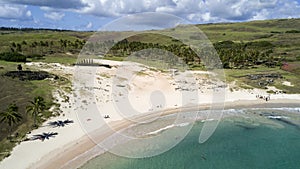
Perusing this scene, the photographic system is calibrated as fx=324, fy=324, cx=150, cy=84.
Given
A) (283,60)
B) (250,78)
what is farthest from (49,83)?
(283,60)

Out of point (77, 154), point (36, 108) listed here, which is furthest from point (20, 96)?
point (77, 154)

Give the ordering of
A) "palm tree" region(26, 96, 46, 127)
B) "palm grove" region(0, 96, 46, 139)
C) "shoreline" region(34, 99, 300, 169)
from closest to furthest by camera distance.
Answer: "shoreline" region(34, 99, 300, 169) → "palm grove" region(0, 96, 46, 139) → "palm tree" region(26, 96, 46, 127)

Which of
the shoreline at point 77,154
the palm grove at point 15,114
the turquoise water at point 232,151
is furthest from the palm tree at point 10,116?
the turquoise water at point 232,151

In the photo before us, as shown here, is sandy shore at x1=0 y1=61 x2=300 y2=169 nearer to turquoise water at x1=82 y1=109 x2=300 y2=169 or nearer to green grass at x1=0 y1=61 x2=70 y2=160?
green grass at x1=0 y1=61 x2=70 y2=160

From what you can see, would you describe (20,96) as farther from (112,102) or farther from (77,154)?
(77,154)

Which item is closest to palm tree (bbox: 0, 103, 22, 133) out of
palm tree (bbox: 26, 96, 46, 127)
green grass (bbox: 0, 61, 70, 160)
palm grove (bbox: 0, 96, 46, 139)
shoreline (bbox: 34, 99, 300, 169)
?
palm grove (bbox: 0, 96, 46, 139)

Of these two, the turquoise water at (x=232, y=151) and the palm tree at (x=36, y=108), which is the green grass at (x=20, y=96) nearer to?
the palm tree at (x=36, y=108)
